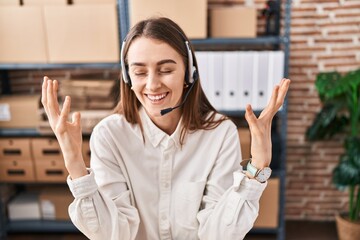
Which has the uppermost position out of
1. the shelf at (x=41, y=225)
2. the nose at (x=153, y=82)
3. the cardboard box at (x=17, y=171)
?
the nose at (x=153, y=82)

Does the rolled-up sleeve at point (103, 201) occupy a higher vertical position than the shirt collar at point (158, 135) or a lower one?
lower

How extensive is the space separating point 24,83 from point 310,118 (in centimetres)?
214

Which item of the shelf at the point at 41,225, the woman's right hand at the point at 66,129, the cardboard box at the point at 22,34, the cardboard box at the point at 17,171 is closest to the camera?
the woman's right hand at the point at 66,129

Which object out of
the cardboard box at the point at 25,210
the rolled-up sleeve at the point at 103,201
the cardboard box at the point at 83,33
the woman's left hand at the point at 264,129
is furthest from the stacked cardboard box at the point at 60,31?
the woman's left hand at the point at 264,129

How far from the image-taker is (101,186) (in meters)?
1.22

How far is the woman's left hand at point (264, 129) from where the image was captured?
3.42 feet

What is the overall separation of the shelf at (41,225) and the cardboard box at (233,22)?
166 centimetres

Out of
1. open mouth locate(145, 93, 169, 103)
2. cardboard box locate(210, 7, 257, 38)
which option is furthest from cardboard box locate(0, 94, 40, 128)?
open mouth locate(145, 93, 169, 103)

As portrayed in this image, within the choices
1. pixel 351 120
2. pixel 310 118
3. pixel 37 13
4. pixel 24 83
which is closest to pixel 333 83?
pixel 351 120

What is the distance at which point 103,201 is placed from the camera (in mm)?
1111

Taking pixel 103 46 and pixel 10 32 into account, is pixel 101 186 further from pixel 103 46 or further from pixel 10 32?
pixel 10 32

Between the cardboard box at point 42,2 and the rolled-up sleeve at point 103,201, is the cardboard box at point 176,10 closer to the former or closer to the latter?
the cardboard box at point 42,2

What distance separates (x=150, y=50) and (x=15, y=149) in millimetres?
1778

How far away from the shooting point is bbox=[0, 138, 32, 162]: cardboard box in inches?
99.0
